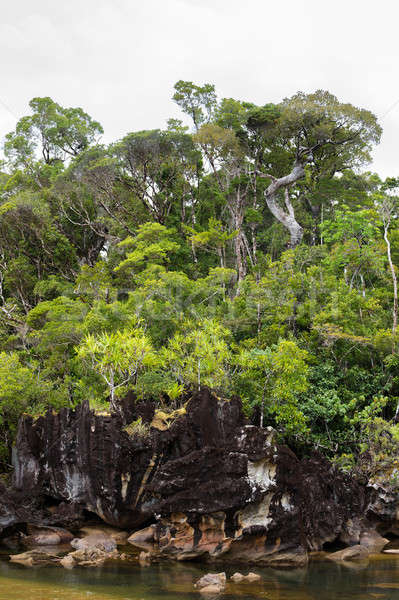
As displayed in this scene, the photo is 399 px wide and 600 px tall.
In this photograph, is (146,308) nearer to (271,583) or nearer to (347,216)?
(347,216)

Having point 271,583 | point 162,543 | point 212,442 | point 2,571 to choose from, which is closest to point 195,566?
point 162,543

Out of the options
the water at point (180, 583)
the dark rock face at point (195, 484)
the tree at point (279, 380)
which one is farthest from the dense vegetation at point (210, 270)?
the water at point (180, 583)

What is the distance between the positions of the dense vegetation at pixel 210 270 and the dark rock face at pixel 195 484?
1.51 metres

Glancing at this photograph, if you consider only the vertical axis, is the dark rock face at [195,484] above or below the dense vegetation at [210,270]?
below

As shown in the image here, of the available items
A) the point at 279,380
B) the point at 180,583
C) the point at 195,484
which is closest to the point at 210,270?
the point at 279,380

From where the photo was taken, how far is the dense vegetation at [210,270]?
18.7 metres

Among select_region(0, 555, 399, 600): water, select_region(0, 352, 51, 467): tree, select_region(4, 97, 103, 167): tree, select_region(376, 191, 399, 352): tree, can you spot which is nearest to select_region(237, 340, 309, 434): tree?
select_region(376, 191, 399, 352): tree

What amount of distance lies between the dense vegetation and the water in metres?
4.85

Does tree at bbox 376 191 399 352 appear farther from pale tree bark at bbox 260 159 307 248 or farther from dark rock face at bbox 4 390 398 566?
dark rock face at bbox 4 390 398 566

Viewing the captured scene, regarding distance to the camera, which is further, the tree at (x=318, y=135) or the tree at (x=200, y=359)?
the tree at (x=318, y=135)

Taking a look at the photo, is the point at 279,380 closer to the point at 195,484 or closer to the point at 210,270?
the point at 195,484

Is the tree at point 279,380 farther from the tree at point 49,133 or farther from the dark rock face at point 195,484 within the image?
the tree at point 49,133

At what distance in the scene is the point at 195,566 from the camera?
45.7ft

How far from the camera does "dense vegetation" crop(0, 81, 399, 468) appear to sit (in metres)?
18.7
